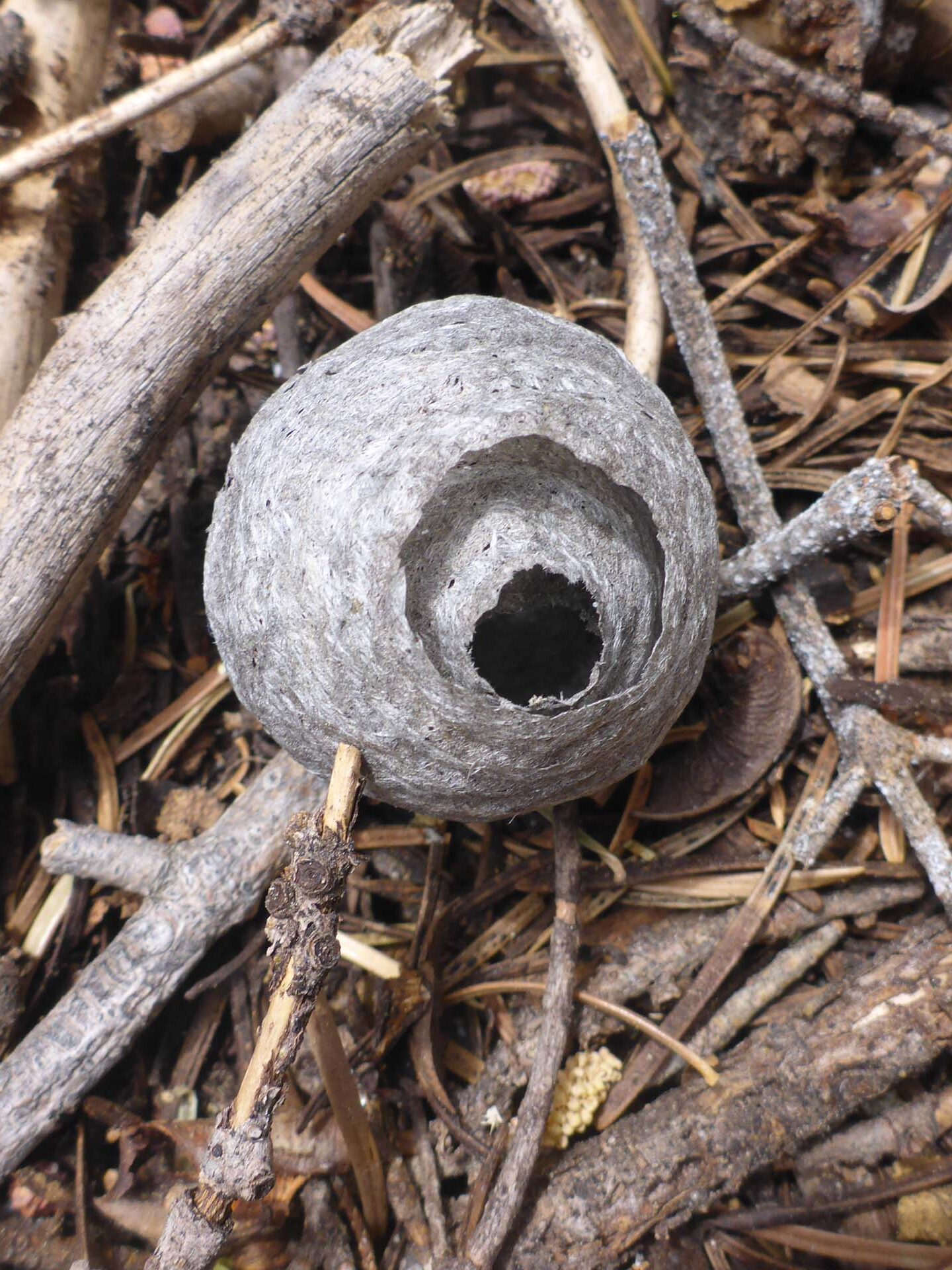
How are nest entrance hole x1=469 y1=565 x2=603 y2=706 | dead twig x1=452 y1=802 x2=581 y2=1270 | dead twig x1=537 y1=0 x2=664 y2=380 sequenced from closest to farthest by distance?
dead twig x1=452 y1=802 x2=581 y2=1270
nest entrance hole x1=469 y1=565 x2=603 y2=706
dead twig x1=537 y1=0 x2=664 y2=380

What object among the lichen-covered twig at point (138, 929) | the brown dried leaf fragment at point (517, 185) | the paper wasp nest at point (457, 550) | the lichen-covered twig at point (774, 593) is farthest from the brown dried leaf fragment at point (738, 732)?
the brown dried leaf fragment at point (517, 185)

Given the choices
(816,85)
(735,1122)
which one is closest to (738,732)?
(735,1122)

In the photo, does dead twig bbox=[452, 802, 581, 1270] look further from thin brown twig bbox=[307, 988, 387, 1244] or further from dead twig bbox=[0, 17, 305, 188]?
dead twig bbox=[0, 17, 305, 188]

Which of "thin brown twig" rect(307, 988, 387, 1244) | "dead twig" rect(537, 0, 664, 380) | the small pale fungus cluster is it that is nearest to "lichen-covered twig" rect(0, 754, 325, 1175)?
"thin brown twig" rect(307, 988, 387, 1244)

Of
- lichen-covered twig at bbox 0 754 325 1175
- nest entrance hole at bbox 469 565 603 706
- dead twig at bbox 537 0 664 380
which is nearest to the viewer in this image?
lichen-covered twig at bbox 0 754 325 1175

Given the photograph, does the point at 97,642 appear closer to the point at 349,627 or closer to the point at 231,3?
the point at 349,627

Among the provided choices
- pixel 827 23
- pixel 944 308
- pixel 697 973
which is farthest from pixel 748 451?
pixel 697 973

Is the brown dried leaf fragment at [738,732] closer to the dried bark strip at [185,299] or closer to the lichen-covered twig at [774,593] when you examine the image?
the lichen-covered twig at [774,593]
